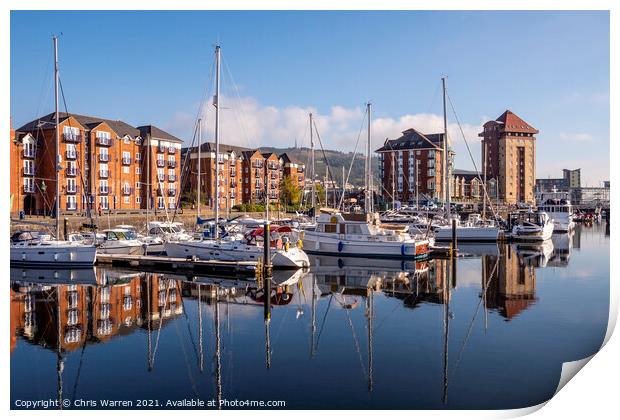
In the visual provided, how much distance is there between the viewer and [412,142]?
104062 mm

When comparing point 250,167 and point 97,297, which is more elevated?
point 250,167

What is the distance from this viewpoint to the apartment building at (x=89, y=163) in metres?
55.8

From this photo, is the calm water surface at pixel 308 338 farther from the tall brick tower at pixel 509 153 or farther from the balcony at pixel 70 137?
the tall brick tower at pixel 509 153

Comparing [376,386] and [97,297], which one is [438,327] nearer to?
[376,386]

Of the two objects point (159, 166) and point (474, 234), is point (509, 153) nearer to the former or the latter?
point (474, 234)

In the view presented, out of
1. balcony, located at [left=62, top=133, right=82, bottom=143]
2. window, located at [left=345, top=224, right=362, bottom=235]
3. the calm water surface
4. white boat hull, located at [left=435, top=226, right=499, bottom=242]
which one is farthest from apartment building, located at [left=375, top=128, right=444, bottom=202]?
the calm water surface

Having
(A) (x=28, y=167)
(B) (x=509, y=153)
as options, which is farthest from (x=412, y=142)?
(A) (x=28, y=167)

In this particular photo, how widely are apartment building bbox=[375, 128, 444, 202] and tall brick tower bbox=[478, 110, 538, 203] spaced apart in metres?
21.3

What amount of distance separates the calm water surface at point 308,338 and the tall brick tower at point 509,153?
9509cm

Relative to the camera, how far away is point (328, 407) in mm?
11234

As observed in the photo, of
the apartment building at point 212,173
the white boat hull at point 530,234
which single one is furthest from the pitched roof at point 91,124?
the white boat hull at point 530,234

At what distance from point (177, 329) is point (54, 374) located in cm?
464

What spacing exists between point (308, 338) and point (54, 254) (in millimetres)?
19920
